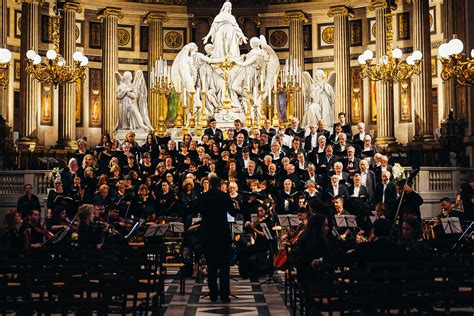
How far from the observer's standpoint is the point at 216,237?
44.8ft

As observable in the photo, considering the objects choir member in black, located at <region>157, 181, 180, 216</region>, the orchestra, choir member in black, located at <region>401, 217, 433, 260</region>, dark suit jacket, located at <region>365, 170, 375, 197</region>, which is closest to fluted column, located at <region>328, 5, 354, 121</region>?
the orchestra

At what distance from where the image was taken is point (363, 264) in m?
9.91

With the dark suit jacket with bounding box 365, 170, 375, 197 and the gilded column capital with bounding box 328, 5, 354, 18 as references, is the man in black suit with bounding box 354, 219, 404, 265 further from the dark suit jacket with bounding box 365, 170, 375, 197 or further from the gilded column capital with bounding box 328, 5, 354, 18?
the gilded column capital with bounding box 328, 5, 354, 18

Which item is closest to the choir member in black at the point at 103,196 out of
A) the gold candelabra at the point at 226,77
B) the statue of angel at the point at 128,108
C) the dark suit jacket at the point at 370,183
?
the dark suit jacket at the point at 370,183

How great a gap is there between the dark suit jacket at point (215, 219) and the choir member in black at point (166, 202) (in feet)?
15.2

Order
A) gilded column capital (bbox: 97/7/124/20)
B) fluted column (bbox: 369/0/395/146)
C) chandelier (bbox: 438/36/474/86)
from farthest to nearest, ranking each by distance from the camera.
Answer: gilded column capital (bbox: 97/7/124/20), fluted column (bbox: 369/0/395/146), chandelier (bbox: 438/36/474/86)

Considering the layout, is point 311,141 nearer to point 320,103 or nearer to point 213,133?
point 213,133

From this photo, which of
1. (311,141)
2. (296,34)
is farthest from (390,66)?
(296,34)

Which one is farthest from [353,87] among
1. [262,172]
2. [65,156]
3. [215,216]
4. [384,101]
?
[215,216]

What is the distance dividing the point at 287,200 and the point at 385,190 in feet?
7.14

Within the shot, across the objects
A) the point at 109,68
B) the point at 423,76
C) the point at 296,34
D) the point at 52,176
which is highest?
the point at 296,34

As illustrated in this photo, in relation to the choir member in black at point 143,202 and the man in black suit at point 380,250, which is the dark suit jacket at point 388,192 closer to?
the choir member in black at point 143,202

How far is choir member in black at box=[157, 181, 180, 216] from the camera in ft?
60.5

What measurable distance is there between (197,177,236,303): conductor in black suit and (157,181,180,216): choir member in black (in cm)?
461
